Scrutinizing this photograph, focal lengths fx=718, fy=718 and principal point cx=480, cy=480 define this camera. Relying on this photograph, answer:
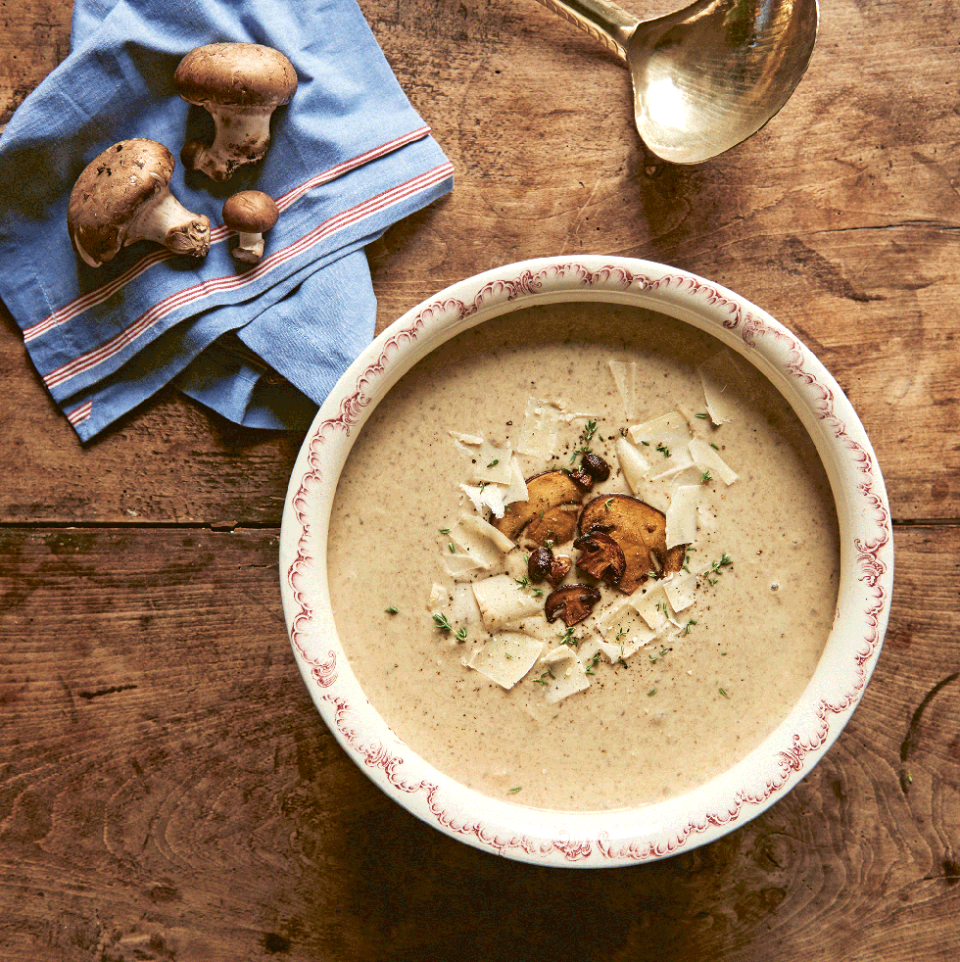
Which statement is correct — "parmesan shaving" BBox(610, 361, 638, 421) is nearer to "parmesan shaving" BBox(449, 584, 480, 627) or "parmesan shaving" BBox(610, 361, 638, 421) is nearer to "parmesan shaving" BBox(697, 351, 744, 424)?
"parmesan shaving" BBox(697, 351, 744, 424)

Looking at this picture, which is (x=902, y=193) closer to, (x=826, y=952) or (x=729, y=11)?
(x=729, y=11)

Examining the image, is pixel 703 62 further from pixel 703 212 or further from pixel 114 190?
pixel 114 190

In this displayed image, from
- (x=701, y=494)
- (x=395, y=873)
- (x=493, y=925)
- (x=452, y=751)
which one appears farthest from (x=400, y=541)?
(x=493, y=925)

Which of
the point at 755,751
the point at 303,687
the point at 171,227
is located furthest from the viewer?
the point at 303,687

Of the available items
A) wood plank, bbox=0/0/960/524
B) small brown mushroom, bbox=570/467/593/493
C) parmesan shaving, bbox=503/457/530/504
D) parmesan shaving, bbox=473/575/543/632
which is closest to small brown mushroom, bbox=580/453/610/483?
small brown mushroom, bbox=570/467/593/493

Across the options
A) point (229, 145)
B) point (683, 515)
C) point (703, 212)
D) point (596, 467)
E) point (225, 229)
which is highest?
point (229, 145)

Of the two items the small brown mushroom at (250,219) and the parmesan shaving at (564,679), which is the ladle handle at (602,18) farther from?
the parmesan shaving at (564,679)

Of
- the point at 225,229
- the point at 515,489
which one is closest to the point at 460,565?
the point at 515,489
